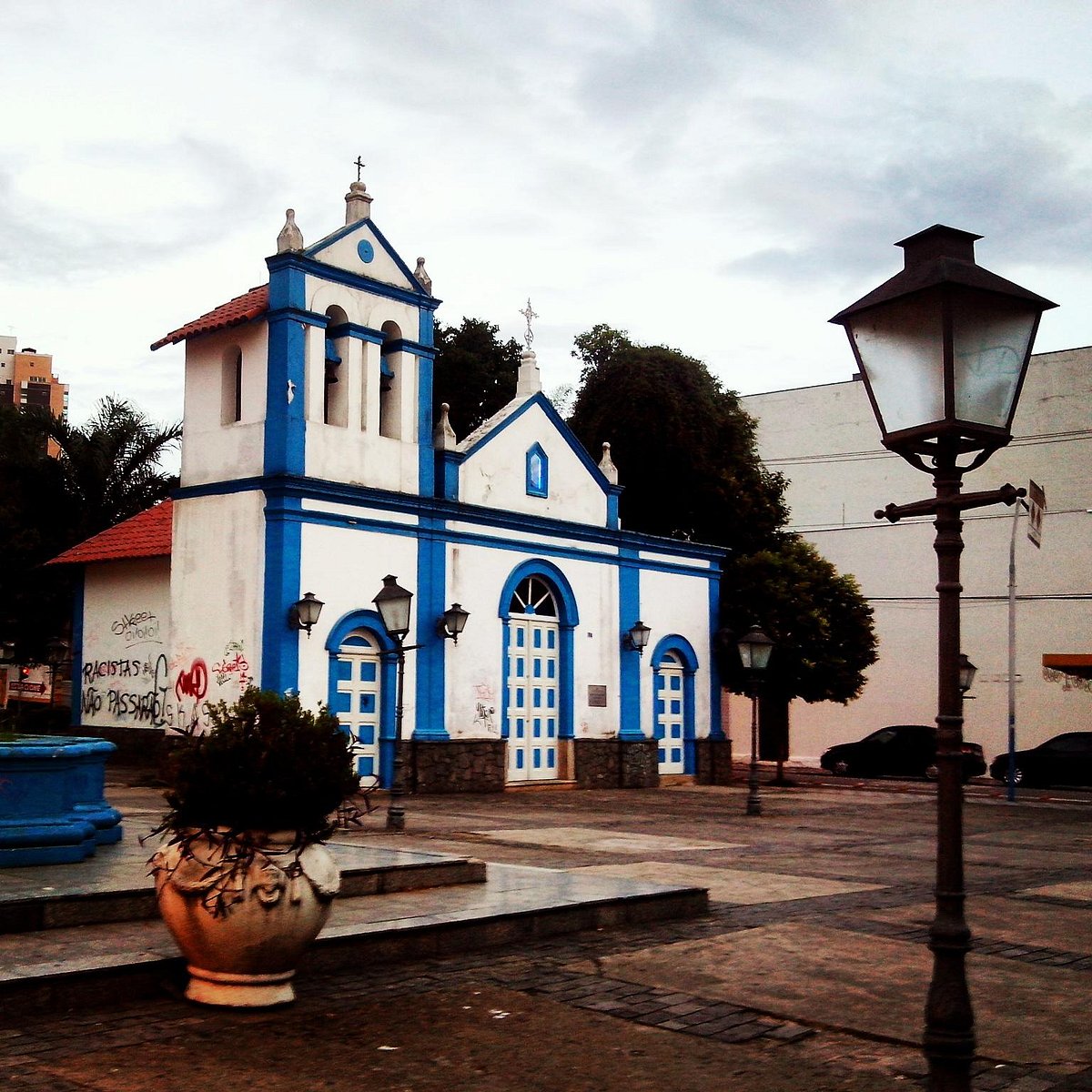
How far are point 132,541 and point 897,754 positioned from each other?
19.8 m

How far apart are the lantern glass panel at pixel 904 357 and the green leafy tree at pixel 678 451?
27.3 m

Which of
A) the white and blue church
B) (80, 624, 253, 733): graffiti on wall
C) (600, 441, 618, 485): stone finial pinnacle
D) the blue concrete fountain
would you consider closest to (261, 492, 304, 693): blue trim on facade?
the white and blue church

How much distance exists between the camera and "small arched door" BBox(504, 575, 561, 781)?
925 inches

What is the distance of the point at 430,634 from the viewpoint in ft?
71.9

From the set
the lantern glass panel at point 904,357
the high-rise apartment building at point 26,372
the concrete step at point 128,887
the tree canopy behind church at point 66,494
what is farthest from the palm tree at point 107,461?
the high-rise apartment building at point 26,372

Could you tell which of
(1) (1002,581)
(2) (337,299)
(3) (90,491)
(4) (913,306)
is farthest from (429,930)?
(1) (1002,581)

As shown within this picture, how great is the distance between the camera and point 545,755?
24125mm

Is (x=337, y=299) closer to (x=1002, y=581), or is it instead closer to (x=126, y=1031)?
(x=126, y=1031)

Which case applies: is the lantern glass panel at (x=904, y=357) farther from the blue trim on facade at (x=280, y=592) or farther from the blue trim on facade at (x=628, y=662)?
the blue trim on facade at (x=628, y=662)

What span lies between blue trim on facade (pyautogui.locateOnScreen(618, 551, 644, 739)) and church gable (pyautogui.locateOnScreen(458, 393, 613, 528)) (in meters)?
1.15

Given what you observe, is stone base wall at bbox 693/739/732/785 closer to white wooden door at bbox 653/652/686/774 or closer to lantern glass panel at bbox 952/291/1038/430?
white wooden door at bbox 653/652/686/774

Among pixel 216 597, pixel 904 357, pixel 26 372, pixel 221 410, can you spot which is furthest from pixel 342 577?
pixel 26 372

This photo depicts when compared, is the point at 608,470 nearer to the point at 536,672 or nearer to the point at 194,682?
the point at 536,672

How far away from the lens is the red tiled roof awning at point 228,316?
2058 centimetres
